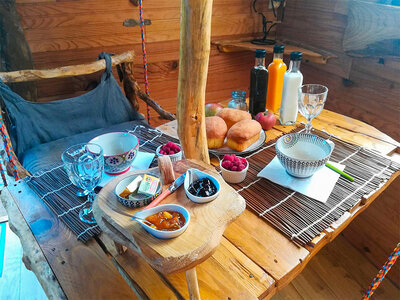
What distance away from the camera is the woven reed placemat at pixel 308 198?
784 mm

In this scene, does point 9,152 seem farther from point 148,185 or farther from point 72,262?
point 148,185

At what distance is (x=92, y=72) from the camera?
1.58 m

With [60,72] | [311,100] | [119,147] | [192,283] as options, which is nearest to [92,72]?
[60,72]

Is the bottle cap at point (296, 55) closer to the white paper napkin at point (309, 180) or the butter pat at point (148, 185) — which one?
the white paper napkin at point (309, 180)

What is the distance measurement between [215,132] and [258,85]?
0.34 metres

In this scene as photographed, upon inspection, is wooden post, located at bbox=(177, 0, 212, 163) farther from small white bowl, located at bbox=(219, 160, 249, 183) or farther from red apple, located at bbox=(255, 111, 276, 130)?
red apple, located at bbox=(255, 111, 276, 130)

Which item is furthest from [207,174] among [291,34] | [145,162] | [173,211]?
[291,34]

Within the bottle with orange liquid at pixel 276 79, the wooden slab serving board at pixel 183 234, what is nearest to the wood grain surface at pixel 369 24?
the bottle with orange liquid at pixel 276 79

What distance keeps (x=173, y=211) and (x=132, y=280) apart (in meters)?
0.19

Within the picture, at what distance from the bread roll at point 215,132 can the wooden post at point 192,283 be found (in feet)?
1.94

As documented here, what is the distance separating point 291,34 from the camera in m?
2.20

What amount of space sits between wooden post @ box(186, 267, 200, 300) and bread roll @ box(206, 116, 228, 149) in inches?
23.3

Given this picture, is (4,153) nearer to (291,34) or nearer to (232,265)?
(232,265)

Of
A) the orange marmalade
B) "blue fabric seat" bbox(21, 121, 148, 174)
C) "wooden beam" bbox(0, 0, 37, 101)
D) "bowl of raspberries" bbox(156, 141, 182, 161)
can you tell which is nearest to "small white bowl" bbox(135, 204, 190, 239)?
the orange marmalade
